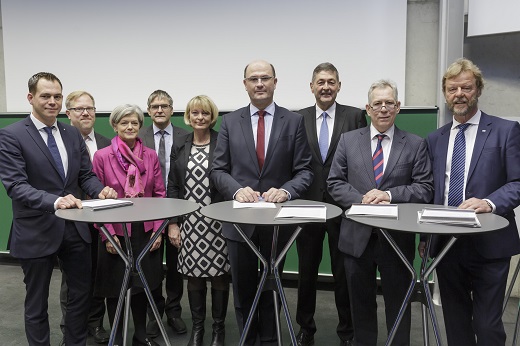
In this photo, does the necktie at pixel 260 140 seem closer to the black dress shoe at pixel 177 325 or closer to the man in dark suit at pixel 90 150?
the man in dark suit at pixel 90 150

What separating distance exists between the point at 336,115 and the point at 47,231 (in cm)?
204

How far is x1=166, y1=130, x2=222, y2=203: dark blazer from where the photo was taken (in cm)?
313

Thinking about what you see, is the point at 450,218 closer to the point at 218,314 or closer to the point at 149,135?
the point at 218,314

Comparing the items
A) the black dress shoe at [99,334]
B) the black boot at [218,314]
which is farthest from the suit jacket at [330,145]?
the black dress shoe at [99,334]

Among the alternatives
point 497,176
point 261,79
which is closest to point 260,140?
point 261,79

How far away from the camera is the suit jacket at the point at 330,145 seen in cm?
322

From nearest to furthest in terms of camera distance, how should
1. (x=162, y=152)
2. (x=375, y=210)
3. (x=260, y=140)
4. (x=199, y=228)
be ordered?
(x=375, y=210) < (x=260, y=140) < (x=199, y=228) < (x=162, y=152)

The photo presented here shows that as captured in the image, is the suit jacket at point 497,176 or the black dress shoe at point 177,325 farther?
the black dress shoe at point 177,325

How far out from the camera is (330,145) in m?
3.24

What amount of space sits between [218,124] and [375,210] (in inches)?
105

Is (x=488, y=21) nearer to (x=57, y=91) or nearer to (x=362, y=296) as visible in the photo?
(x=362, y=296)

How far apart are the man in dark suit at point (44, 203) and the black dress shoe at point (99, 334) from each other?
52 centimetres

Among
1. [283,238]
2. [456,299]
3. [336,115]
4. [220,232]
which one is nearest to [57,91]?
[220,232]

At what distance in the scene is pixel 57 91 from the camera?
2771mm
